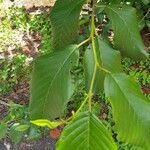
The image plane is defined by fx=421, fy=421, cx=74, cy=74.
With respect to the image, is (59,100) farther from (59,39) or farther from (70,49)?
(59,39)

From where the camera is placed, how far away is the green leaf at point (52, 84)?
3.36 ft

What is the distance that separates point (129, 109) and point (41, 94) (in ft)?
0.90

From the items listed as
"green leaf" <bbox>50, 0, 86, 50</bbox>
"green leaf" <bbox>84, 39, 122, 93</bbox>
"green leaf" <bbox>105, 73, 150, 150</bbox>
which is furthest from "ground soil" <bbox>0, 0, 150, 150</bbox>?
"green leaf" <bbox>105, 73, 150, 150</bbox>

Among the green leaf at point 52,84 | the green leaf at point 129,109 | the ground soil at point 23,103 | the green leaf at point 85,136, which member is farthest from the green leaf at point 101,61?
the ground soil at point 23,103

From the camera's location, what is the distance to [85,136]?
0.75m

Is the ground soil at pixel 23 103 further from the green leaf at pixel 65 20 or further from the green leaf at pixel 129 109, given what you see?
the green leaf at pixel 129 109

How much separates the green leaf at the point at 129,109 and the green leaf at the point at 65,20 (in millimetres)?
408

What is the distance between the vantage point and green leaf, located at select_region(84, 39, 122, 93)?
3.51ft

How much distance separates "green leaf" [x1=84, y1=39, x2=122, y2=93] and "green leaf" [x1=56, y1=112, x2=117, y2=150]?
0.28 m

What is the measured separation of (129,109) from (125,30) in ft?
1.39

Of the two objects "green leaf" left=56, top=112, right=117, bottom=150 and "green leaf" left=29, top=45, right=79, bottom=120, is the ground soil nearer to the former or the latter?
"green leaf" left=29, top=45, right=79, bottom=120

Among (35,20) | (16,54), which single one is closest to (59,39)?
(16,54)

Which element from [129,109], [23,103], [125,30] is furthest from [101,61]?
[23,103]

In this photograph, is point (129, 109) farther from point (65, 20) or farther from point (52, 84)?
point (65, 20)
